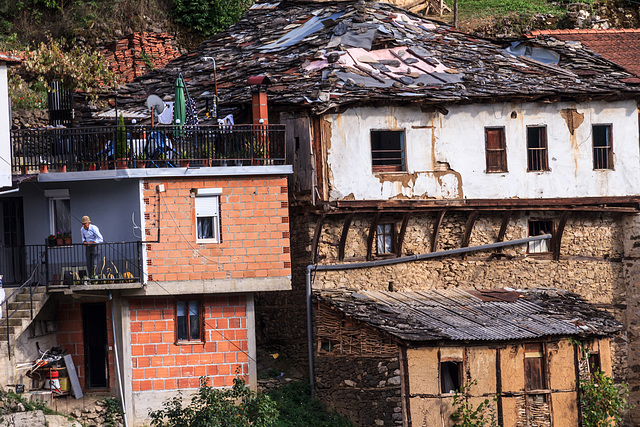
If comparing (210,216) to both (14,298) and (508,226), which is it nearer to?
(14,298)

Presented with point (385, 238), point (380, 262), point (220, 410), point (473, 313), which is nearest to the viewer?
point (220, 410)

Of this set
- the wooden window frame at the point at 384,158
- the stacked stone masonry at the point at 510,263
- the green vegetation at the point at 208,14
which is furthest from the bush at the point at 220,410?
the green vegetation at the point at 208,14

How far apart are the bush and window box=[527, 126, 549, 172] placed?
10.7 metres

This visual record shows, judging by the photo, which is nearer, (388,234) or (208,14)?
(388,234)

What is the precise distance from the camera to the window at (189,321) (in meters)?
27.0

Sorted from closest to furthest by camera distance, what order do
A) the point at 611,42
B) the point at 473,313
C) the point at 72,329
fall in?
the point at 72,329 → the point at 473,313 → the point at 611,42

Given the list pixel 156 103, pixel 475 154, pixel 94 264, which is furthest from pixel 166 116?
pixel 475 154

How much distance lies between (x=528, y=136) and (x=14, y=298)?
14.9 m

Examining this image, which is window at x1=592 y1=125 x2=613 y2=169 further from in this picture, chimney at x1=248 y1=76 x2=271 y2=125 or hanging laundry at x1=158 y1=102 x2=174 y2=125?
hanging laundry at x1=158 y1=102 x2=174 y2=125

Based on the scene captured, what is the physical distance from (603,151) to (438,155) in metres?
5.26

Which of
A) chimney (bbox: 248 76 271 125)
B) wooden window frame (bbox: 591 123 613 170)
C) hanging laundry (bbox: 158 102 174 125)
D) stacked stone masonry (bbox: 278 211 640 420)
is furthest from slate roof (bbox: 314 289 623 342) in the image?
hanging laundry (bbox: 158 102 174 125)

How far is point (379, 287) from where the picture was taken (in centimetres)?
2983

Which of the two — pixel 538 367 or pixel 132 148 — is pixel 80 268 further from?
pixel 538 367

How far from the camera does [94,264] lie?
26.2 meters
